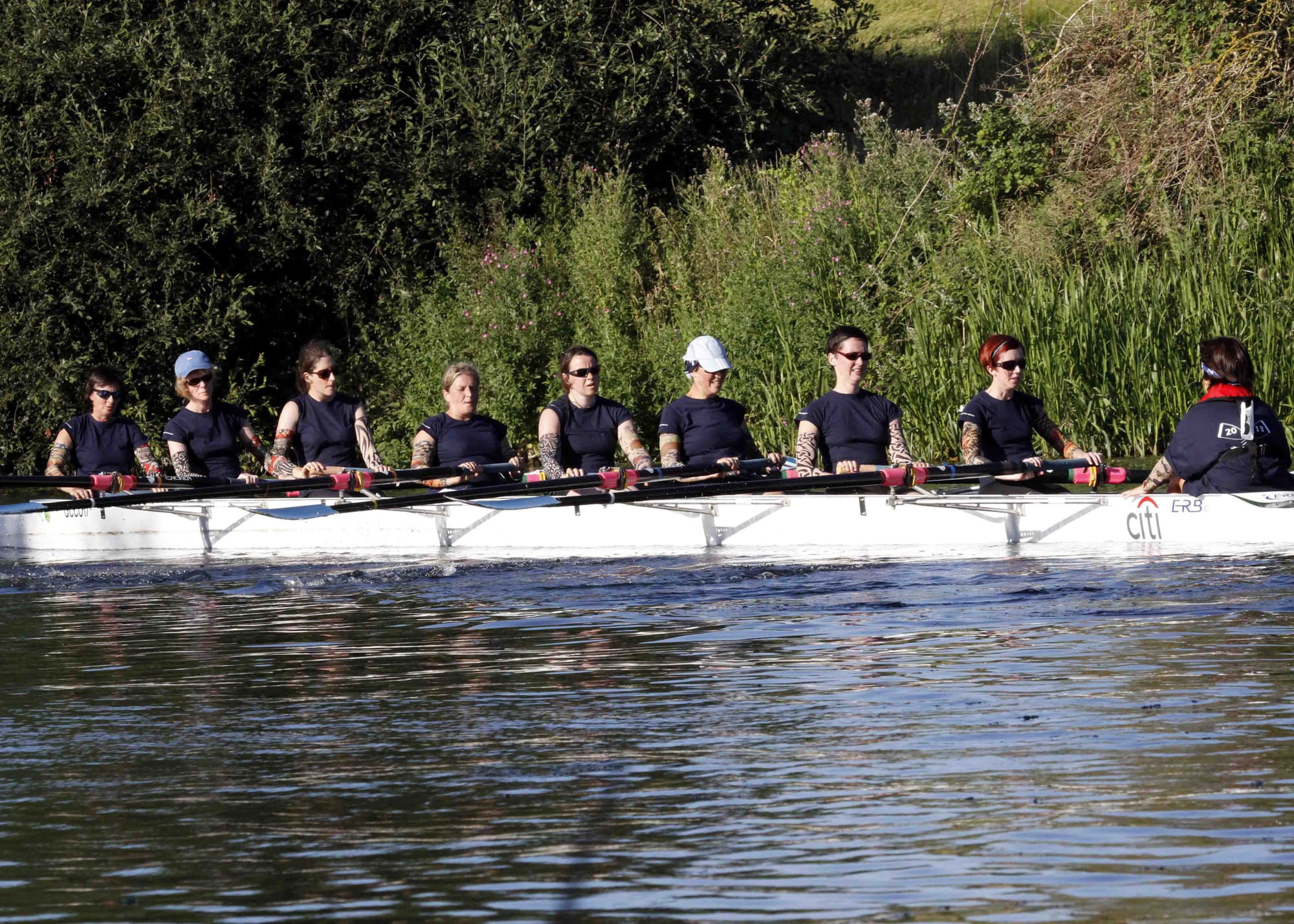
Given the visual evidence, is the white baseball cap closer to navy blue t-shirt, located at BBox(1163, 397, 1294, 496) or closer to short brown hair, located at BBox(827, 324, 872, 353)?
short brown hair, located at BBox(827, 324, 872, 353)

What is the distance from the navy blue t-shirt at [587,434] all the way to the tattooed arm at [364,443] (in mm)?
1534

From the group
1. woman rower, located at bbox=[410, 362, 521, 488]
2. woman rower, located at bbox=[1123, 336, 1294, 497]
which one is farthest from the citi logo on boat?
woman rower, located at bbox=[410, 362, 521, 488]

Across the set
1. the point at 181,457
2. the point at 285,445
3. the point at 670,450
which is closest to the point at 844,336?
the point at 670,450

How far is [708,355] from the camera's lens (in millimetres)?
12898

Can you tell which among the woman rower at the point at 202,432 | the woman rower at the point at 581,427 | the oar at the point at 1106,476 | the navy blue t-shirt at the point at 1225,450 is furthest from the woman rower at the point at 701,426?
the woman rower at the point at 202,432

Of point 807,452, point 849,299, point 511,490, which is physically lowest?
point 511,490

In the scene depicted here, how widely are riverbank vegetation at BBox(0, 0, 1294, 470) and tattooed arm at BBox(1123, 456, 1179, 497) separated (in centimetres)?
595

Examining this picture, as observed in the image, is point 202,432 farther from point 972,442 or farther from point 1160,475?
point 1160,475

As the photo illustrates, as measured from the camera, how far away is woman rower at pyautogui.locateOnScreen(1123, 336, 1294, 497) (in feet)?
36.6

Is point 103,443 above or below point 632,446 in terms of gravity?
above

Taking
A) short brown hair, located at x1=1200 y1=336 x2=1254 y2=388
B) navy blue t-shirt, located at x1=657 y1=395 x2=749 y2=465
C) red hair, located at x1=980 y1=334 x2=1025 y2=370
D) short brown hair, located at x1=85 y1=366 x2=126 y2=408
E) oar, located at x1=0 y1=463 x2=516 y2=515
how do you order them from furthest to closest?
short brown hair, located at x1=85 y1=366 x2=126 y2=408
oar, located at x1=0 y1=463 x2=516 y2=515
navy blue t-shirt, located at x1=657 y1=395 x2=749 y2=465
red hair, located at x1=980 y1=334 x2=1025 y2=370
short brown hair, located at x1=1200 y1=336 x2=1254 y2=388

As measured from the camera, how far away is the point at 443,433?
13859 mm

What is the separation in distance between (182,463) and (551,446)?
3.17 m

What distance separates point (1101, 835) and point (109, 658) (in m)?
5.40
